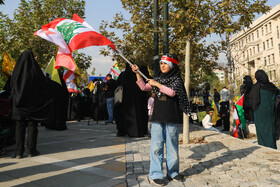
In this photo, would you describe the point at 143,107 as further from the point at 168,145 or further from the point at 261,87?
the point at 168,145

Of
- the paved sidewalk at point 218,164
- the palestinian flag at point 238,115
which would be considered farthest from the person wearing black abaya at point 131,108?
the palestinian flag at point 238,115

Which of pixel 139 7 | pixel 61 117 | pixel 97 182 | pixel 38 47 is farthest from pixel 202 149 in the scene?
pixel 38 47

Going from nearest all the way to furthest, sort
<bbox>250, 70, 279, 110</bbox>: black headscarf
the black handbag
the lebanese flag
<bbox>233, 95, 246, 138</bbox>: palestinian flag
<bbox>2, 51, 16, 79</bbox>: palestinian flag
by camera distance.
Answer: the lebanese flag → <bbox>250, 70, 279, 110</bbox>: black headscarf → <bbox>2, 51, 16, 79</bbox>: palestinian flag → the black handbag → <bbox>233, 95, 246, 138</bbox>: palestinian flag

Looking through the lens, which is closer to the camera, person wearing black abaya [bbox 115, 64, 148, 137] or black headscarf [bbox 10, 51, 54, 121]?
black headscarf [bbox 10, 51, 54, 121]

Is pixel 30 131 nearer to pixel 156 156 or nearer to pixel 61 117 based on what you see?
pixel 156 156

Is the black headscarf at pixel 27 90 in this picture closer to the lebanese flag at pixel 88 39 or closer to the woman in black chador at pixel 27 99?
the woman in black chador at pixel 27 99

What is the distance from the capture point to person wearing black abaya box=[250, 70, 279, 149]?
668cm

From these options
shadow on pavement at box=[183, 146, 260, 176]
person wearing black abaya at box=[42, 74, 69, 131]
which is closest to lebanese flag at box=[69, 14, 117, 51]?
shadow on pavement at box=[183, 146, 260, 176]

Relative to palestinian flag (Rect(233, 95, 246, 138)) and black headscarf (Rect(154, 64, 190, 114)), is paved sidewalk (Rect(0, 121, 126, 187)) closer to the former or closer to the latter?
black headscarf (Rect(154, 64, 190, 114))

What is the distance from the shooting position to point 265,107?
670 cm

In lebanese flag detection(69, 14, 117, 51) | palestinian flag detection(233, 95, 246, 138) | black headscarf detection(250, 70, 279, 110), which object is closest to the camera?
lebanese flag detection(69, 14, 117, 51)

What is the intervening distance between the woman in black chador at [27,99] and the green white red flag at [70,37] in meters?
0.76

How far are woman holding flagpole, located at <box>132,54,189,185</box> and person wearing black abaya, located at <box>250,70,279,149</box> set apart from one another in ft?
11.6

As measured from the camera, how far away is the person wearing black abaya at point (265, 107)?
668cm
